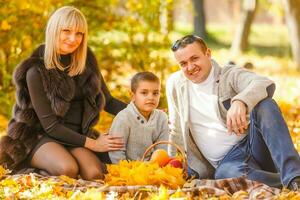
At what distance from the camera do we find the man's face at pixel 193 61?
4.57 m

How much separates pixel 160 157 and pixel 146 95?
0.52 m

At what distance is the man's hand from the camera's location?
426 cm

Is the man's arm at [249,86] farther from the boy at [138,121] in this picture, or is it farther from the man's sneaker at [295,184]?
the boy at [138,121]

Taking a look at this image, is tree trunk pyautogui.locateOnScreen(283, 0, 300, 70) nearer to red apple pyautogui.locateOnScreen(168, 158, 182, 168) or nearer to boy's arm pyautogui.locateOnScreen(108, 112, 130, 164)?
boy's arm pyautogui.locateOnScreen(108, 112, 130, 164)

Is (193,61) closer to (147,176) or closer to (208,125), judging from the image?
(208,125)

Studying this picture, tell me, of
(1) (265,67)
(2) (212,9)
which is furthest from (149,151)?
(2) (212,9)

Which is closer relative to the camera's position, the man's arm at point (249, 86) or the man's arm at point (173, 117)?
the man's arm at point (249, 86)

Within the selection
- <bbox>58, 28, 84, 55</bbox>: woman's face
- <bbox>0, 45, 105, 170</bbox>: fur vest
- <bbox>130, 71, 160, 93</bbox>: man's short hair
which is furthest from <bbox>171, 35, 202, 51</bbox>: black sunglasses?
<bbox>0, 45, 105, 170</bbox>: fur vest

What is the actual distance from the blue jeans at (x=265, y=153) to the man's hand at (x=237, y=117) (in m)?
0.12

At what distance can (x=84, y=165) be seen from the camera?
4965mm

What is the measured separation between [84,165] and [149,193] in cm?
82

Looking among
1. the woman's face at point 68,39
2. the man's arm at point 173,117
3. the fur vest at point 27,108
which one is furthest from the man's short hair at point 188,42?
the fur vest at point 27,108

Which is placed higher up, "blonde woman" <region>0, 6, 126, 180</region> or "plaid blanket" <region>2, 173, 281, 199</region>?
"blonde woman" <region>0, 6, 126, 180</region>

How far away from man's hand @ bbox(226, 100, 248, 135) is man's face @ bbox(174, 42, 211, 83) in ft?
1.33
